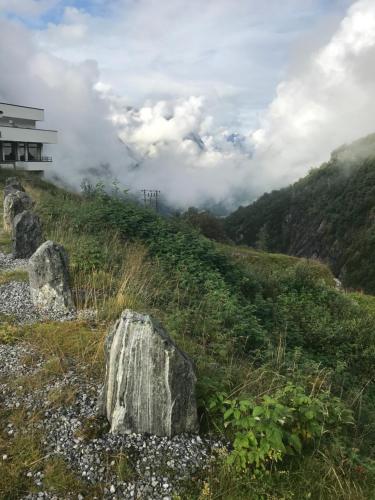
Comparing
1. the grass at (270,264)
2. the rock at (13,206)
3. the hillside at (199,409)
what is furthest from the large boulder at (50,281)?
the grass at (270,264)

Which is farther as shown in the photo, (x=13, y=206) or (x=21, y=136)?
(x=21, y=136)

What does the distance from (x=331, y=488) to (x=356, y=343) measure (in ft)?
25.4

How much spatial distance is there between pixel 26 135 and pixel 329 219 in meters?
133

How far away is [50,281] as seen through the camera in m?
8.15

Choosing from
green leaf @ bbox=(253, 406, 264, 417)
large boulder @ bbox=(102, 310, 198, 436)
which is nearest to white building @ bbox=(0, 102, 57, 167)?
large boulder @ bbox=(102, 310, 198, 436)

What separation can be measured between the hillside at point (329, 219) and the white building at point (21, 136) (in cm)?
7649

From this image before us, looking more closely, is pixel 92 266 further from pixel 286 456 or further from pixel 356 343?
pixel 356 343

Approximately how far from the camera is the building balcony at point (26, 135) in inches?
1802

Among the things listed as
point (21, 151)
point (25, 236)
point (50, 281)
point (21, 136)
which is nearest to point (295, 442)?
point (50, 281)

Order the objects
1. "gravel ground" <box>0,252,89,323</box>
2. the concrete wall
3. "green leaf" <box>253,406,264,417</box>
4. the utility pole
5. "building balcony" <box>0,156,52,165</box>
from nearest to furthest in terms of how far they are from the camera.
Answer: "green leaf" <box>253,406,264,417</box>
"gravel ground" <box>0,252,89,323</box>
the utility pole
"building balcony" <box>0,156,52,165</box>
the concrete wall

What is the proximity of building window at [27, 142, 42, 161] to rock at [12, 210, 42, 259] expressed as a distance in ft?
144

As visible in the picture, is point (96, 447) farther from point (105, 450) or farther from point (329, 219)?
point (329, 219)

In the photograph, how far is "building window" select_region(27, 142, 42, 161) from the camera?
169 ft

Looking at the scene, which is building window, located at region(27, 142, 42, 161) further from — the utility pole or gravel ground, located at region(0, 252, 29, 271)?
gravel ground, located at region(0, 252, 29, 271)
